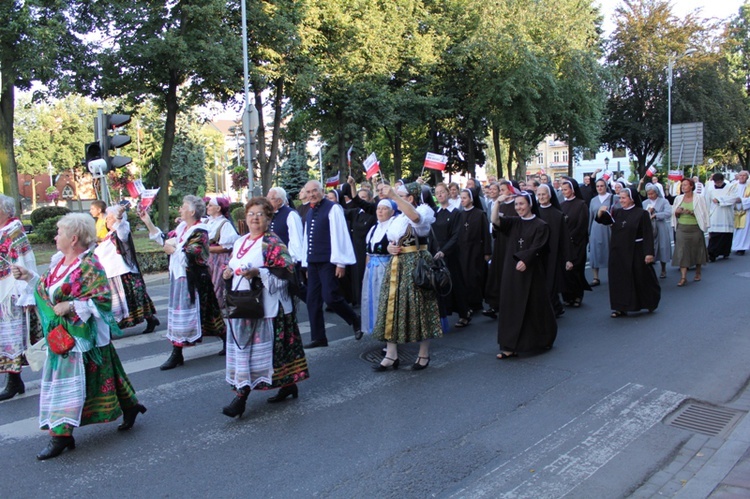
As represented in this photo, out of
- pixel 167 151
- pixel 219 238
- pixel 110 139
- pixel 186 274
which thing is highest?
pixel 167 151

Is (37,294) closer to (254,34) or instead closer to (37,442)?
(37,442)

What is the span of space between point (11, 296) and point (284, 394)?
2.79 m

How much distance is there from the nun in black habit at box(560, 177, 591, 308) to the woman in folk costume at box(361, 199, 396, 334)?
4.40 metres

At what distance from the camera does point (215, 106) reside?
1089 inches

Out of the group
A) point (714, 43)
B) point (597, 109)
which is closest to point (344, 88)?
point (597, 109)

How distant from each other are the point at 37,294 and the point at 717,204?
15.3 meters

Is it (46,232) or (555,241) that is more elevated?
(555,241)

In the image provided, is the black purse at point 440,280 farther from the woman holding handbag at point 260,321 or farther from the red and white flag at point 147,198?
the red and white flag at point 147,198

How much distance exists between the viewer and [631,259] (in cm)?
934

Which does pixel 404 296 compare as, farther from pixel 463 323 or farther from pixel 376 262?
pixel 463 323

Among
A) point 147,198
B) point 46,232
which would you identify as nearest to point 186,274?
point 147,198

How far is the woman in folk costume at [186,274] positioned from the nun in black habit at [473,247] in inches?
150

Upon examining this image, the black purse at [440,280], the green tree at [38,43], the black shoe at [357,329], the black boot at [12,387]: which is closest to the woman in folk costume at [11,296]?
the black boot at [12,387]

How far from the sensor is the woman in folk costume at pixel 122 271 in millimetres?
8484
